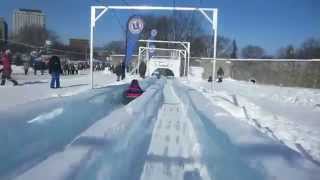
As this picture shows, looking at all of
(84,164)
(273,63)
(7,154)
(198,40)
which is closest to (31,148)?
(7,154)

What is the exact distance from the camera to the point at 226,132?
894cm

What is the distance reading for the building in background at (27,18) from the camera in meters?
62.0

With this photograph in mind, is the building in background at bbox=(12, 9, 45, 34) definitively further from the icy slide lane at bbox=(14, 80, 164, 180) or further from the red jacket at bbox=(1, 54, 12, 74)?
the icy slide lane at bbox=(14, 80, 164, 180)

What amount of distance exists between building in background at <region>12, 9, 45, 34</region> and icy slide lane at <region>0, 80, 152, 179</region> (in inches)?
2003

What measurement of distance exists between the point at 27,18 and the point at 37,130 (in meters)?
59.7

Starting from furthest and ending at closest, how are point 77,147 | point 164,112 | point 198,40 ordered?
point 198,40
point 164,112
point 77,147

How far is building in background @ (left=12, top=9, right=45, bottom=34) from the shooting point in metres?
62.0

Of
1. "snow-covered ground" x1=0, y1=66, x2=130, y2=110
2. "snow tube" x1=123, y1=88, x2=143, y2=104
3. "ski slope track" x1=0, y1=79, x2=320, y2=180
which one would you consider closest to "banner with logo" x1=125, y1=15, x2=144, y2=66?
"snow-covered ground" x1=0, y1=66, x2=130, y2=110

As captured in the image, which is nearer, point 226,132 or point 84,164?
point 84,164

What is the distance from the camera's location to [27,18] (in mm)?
65812

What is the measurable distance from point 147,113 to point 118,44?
55.9 m

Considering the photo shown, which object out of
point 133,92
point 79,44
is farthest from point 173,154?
point 79,44

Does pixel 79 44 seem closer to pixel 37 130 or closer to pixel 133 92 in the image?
pixel 133 92

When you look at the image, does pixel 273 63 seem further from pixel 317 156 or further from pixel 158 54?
pixel 317 156
